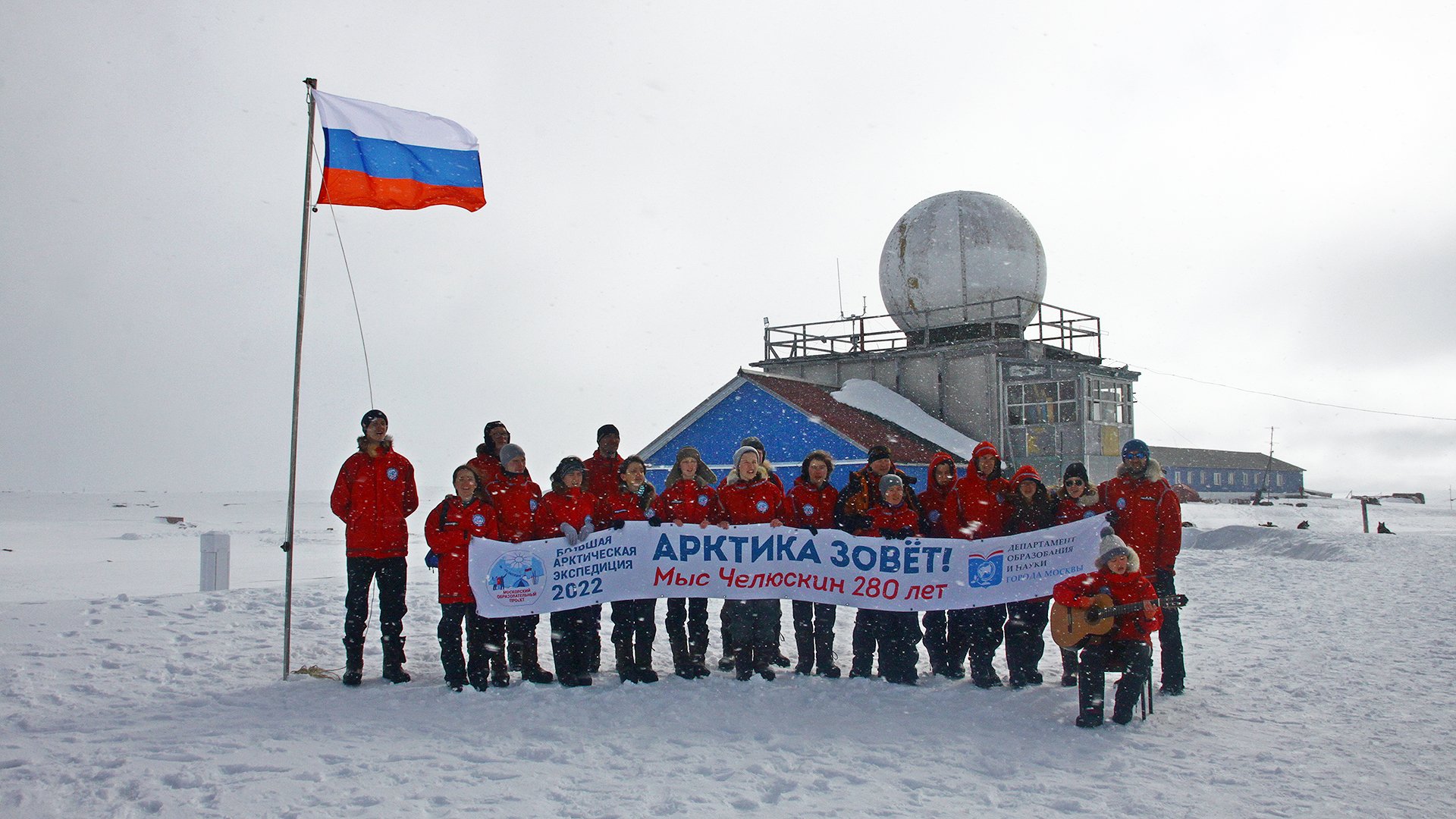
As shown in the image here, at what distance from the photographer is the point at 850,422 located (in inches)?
823

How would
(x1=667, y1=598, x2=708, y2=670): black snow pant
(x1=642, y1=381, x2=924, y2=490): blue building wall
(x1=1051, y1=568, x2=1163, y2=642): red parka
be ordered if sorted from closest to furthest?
1. (x1=1051, y1=568, x2=1163, y2=642): red parka
2. (x1=667, y1=598, x2=708, y2=670): black snow pant
3. (x1=642, y1=381, x2=924, y2=490): blue building wall

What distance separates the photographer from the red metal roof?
65.2 feet

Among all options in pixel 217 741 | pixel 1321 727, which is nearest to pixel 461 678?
pixel 217 741

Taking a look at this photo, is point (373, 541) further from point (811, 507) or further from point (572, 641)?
point (811, 507)

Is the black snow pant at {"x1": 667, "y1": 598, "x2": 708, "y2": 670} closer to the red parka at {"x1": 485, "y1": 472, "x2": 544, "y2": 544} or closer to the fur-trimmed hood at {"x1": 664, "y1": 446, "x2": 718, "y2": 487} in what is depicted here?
the fur-trimmed hood at {"x1": 664, "y1": 446, "x2": 718, "y2": 487}

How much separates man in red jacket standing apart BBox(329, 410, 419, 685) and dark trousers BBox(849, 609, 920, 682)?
3494mm

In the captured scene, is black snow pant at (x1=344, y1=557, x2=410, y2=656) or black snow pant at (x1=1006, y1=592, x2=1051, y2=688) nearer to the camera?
black snow pant at (x1=344, y1=557, x2=410, y2=656)

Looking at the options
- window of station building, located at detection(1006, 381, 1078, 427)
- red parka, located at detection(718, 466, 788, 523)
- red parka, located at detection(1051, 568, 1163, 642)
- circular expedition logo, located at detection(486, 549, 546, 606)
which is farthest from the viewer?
window of station building, located at detection(1006, 381, 1078, 427)

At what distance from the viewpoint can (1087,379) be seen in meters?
22.6

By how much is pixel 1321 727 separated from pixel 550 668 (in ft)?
18.4

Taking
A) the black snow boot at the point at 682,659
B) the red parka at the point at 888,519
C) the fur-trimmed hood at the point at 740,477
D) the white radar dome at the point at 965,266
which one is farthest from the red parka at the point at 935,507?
the white radar dome at the point at 965,266

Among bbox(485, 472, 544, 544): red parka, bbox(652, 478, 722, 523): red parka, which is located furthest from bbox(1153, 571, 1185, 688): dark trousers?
bbox(485, 472, 544, 544): red parka

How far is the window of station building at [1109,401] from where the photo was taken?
2267cm

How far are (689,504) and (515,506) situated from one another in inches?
54.7
